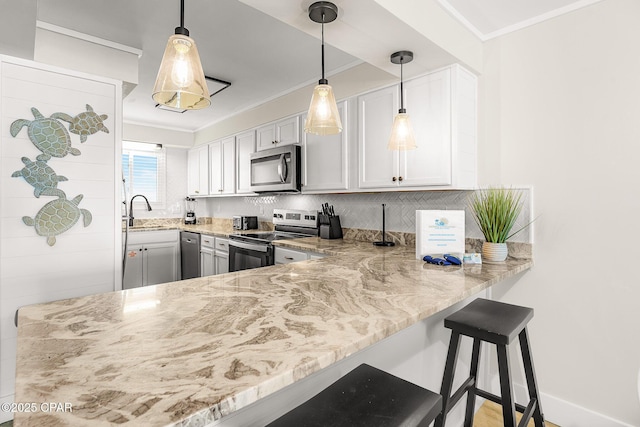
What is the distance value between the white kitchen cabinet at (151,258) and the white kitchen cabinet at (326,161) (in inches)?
97.0

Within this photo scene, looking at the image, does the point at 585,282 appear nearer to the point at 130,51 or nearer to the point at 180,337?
→ the point at 180,337

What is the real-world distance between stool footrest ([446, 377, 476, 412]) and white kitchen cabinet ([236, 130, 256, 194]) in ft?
9.57

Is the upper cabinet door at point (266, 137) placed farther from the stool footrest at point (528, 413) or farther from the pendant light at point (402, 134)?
the stool footrest at point (528, 413)

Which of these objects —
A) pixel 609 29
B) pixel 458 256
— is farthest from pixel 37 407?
pixel 609 29

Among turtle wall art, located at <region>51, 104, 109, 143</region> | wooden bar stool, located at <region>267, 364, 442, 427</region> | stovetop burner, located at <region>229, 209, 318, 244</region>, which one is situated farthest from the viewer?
stovetop burner, located at <region>229, 209, 318, 244</region>

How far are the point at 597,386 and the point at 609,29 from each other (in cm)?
195

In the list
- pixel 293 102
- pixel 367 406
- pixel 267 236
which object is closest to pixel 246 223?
pixel 267 236

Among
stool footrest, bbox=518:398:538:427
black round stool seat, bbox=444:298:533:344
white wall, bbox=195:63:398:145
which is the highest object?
white wall, bbox=195:63:398:145

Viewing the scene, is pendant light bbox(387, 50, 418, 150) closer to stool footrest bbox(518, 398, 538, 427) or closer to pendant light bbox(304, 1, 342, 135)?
pendant light bbox(304, 1, 342, 135)

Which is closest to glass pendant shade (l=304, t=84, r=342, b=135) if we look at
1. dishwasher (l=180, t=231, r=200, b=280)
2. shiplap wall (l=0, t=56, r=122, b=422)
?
shiplap wall (l=0, t=56, r=122, b=422)

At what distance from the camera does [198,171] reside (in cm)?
509

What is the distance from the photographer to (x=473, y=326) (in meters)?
1.37

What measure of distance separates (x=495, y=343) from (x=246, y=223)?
3.37 meters

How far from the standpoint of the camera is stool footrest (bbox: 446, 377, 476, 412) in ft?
4.64
